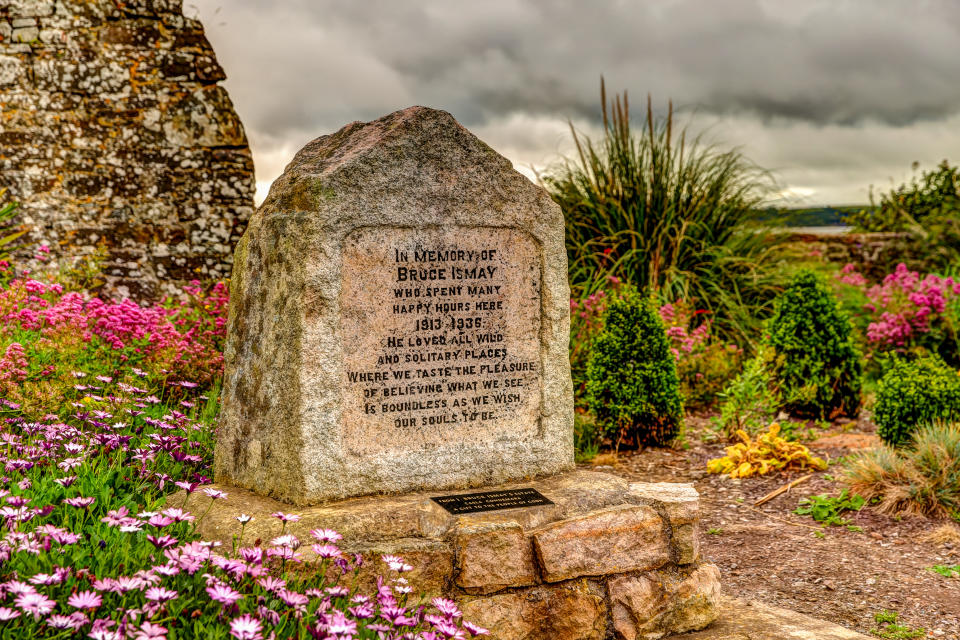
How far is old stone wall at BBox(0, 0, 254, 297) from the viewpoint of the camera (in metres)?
7.90

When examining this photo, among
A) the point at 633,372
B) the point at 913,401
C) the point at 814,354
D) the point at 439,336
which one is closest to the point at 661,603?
the point at 439,336

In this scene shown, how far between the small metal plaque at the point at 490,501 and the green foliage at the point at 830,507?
242 cm

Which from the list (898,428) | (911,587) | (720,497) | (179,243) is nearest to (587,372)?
(720,497)

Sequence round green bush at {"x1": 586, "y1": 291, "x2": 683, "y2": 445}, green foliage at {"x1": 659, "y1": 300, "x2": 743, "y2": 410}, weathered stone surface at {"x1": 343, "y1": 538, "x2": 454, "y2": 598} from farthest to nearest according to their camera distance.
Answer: green foliage at {"x1": 659, "y1": 300, "x2": 743, "y2": 410}
round green bush at {"x1": 586, "y1": 291, "x2": 683, "y2": 445}
weathered stone surface at {"x1": 343, "y1": 538, "x2": 454, "y2": 598}

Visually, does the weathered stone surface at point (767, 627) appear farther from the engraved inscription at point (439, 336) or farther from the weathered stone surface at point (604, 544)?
the engraved inscription at point (439, 336)

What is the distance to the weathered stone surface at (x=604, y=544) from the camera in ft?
10.8

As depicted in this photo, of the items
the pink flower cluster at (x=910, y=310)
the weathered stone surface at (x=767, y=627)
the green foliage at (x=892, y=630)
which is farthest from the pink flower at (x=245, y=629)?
the pink flower cluster at (x=910, y=310)

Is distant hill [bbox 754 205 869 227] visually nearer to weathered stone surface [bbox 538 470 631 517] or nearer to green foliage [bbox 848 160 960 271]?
green foliage [bbox 848 160 960 271]

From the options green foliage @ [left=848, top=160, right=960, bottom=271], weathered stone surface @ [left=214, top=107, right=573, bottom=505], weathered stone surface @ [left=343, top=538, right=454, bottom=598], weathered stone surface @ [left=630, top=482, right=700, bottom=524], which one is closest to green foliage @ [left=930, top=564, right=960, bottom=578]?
weathered stone surface @ [left=630, top=482, right=700, bottom=524]

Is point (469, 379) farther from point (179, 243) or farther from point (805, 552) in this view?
point (179, 243)

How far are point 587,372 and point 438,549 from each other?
11.4ft

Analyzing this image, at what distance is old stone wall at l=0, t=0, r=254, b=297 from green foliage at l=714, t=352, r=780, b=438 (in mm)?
4895

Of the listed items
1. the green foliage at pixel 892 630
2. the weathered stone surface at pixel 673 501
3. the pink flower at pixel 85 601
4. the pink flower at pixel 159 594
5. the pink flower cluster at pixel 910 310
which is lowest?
the green foliage at pixel 892 630

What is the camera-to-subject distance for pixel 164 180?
26.0 feet
